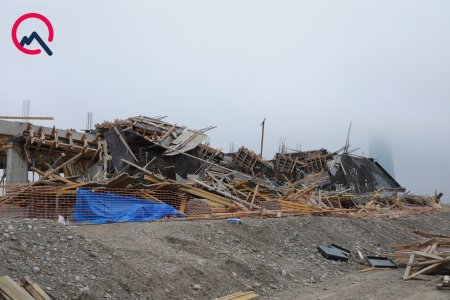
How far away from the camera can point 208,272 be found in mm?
8328

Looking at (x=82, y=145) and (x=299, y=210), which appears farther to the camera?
(x=82, y=145)

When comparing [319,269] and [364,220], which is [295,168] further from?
[319,269]

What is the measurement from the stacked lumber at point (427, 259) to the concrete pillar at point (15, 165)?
15021mm

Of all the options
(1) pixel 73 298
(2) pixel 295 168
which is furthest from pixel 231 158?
(1) pixel 73 298

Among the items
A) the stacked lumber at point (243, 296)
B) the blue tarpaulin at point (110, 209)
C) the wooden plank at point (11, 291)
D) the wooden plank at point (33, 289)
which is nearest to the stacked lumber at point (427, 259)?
the stacked lumber at point (243, 296)

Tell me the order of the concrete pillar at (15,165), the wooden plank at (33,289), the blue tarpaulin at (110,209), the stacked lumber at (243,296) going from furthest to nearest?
the concrete pillar at (15,165) → the blue tarpaulin at (110,209) → the stacked lumber at (243,296) → the wooden plank at (33,289)

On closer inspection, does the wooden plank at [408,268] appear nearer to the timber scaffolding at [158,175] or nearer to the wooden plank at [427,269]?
the wooden plank at [427,269]

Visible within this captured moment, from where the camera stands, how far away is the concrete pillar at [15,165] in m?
19.0

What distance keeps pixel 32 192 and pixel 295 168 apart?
64.9 feet

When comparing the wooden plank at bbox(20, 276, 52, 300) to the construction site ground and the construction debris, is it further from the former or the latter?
the construction site ground

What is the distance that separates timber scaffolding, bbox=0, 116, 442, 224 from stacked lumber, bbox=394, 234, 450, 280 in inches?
169

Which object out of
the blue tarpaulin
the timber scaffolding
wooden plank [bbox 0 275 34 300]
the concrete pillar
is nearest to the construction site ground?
wooden plank [bbox 0 275 34 300]

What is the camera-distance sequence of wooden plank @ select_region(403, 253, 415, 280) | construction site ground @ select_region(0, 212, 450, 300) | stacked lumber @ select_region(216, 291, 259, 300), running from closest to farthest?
construction site ground @ select_region(0, 212, 450, 300), stacked lumber @ select_region(216, 291, 259, 300), wooden plank @ select_region(403, 253, 415, 280)

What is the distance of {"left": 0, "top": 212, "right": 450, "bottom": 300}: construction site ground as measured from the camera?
6777 millimetres
